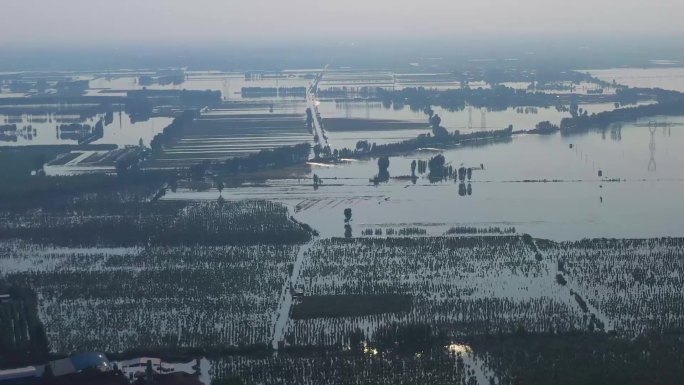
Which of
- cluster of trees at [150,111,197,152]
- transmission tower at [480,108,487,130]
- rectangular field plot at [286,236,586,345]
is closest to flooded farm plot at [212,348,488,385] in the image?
rectangular field plot at [286,236,586,345]

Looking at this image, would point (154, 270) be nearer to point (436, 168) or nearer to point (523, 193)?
point (523, 193)

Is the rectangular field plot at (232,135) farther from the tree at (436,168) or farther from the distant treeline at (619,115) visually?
the distant treeline at (619,115)

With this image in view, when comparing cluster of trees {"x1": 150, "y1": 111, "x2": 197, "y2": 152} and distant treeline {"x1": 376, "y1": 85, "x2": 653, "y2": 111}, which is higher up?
distant treeline {"x1": 376, "y1": 85, "x2": 653, "y2": 111}

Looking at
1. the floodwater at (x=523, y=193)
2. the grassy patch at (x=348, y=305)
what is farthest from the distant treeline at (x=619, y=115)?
the grassy patch at (x=348, y=305)

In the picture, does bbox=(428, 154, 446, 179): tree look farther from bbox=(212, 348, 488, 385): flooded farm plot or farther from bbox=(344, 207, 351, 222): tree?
bbox=(212, 348, 488, 385): flooded farm plot

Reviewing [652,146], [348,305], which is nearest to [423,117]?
[652,146]

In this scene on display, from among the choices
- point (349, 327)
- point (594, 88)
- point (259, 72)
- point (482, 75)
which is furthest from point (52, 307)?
point (259, 72)
